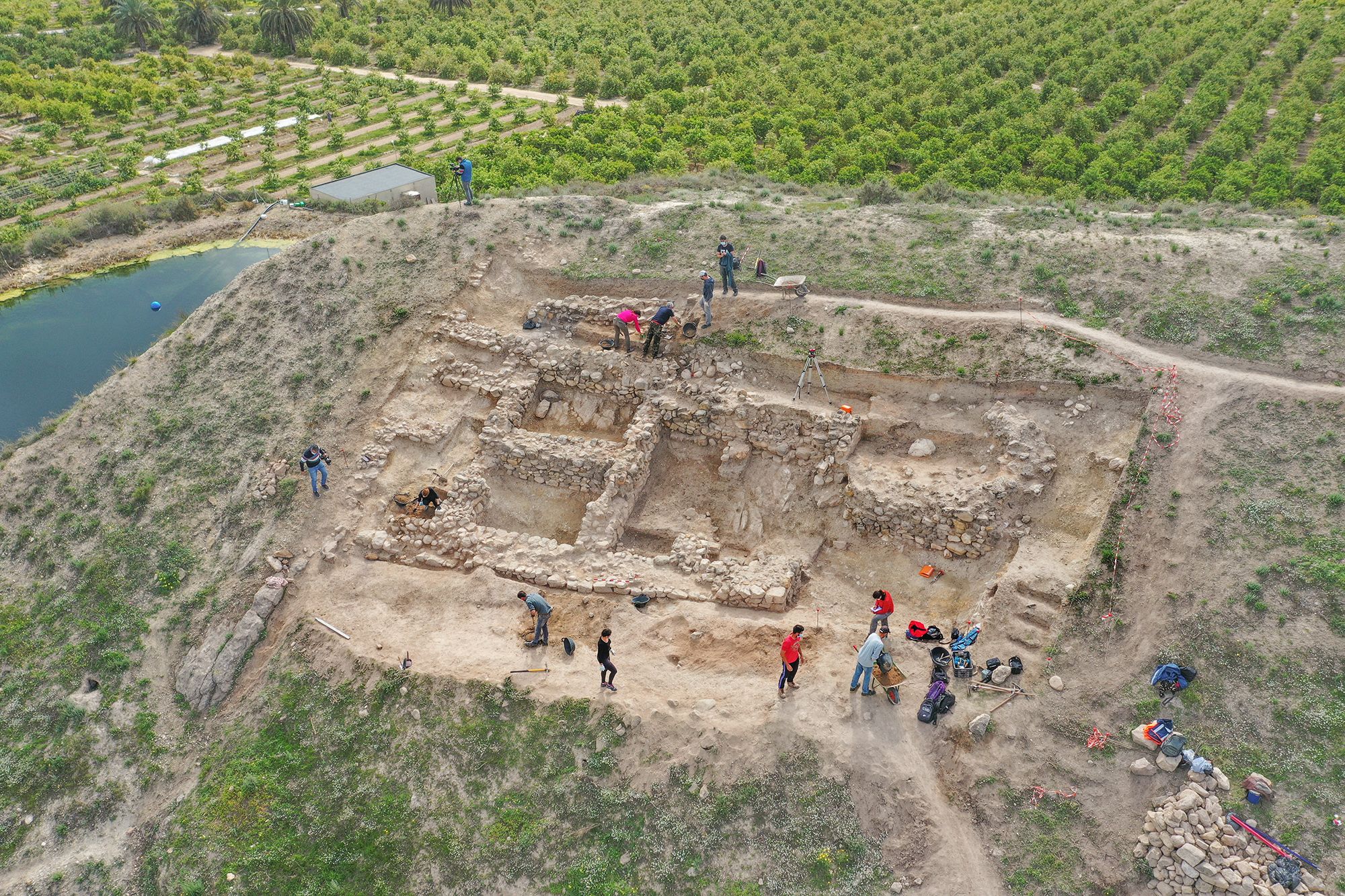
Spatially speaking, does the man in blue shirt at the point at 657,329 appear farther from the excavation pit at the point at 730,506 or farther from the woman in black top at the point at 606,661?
the woman in black top at the point at 606,661

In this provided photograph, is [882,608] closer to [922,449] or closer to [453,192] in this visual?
[922,449]

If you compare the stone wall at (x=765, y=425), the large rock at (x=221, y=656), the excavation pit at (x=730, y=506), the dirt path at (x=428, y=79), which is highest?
the dirt path at (x=428, y=79)

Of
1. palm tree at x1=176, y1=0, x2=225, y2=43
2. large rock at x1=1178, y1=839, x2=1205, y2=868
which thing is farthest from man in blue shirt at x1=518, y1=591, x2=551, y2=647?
palm tree at x1=176, y1=0, x2=225, y2=43

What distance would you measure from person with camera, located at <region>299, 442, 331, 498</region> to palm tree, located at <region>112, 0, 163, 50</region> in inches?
2780

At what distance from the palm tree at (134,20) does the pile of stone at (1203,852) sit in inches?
3460

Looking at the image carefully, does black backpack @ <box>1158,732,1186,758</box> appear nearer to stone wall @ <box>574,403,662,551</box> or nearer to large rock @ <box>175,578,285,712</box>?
stone wall @ <box>574,403,662,551</box>

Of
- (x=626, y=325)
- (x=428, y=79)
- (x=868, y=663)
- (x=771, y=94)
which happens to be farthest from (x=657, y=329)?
(x=428, y=79)

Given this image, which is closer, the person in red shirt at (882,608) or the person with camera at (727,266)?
the person in red shirt at (882,608)

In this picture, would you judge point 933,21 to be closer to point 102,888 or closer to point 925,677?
point 925,677

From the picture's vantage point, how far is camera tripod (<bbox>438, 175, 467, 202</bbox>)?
3441 centimetres

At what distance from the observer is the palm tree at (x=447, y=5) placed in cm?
7525

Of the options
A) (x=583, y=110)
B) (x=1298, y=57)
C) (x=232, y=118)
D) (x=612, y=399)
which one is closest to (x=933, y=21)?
(x=1298, y=57)

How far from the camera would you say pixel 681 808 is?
1477cm

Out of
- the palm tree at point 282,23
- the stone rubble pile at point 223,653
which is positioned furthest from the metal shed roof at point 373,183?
Answer: the palm tree at point 282,23
